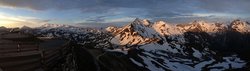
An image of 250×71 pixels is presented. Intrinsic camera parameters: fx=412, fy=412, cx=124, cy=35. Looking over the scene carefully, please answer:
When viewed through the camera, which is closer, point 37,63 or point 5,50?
point 5,50

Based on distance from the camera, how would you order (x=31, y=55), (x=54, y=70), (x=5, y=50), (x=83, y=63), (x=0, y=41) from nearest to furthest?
(x=5, y=50)
(x=0, y=41)
(x=31, y=55)
(x=54, y=70)
(x=83, y=63)

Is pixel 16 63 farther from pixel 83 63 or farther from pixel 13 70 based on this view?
pixel 83 63

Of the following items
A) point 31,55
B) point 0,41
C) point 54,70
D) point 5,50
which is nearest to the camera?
point 5,50

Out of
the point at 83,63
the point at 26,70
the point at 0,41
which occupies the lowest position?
the point at 83,63

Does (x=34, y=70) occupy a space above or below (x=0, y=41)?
below

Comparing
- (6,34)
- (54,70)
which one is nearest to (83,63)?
(54,70)

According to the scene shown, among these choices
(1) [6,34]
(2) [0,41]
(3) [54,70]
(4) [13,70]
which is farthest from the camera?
(3) [54,70]

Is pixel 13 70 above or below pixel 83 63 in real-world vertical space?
above

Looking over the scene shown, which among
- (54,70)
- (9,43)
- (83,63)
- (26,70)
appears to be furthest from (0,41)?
A: (83,63)

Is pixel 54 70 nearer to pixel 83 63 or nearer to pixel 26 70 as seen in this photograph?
pixel 26 70
